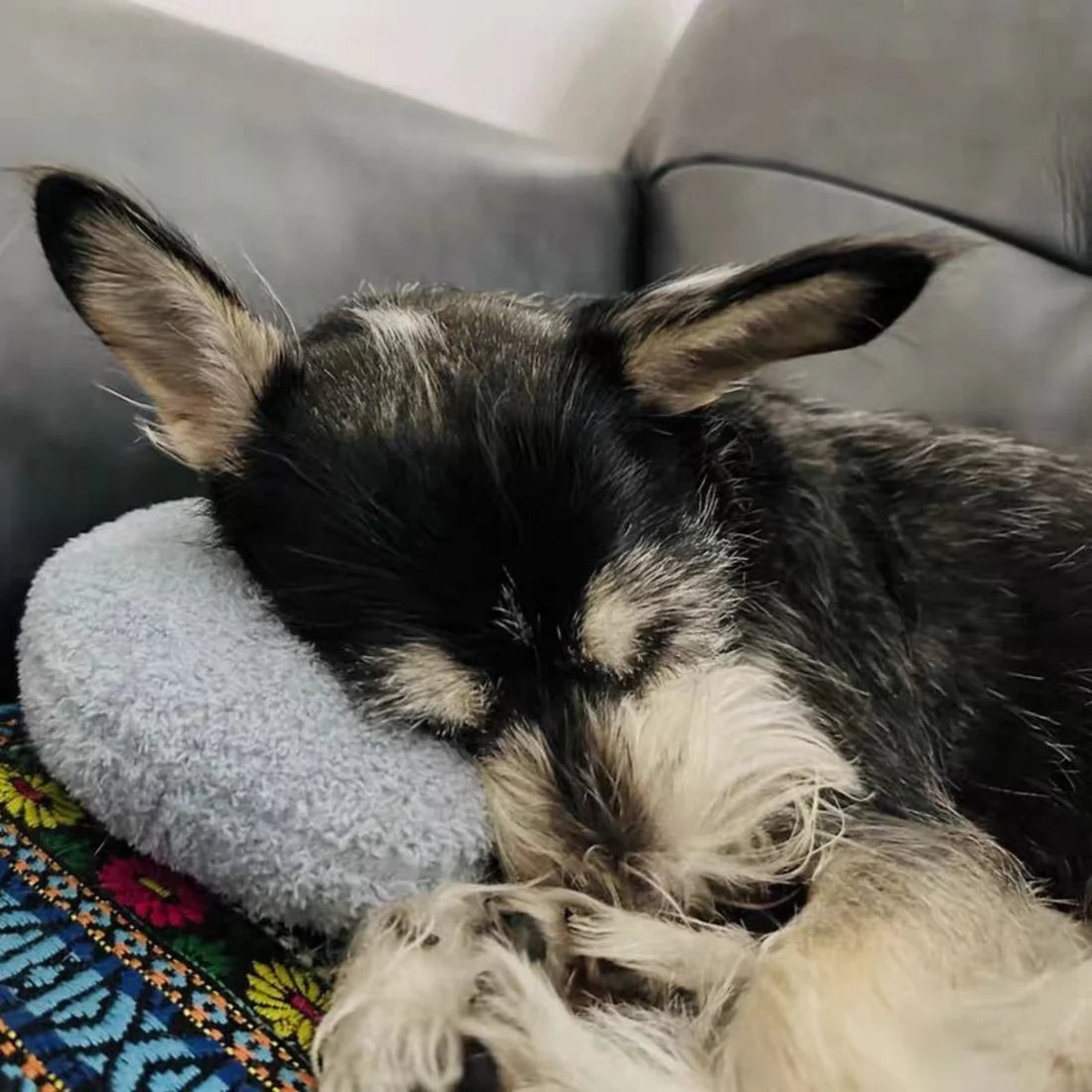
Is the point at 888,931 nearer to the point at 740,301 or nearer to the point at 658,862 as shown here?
the point at 658,862

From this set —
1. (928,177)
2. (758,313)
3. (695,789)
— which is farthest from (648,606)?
(928,177)

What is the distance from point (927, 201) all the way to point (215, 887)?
58.1 inches

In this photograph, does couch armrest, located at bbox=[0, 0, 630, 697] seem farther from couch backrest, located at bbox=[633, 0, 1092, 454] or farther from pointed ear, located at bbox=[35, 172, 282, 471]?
couch backrest, located at bbox=[633, 0, 1092, 454]

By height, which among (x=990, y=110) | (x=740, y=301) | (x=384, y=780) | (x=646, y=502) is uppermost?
(x=990, y=110)

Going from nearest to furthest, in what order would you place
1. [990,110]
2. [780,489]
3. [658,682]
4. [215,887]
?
[215,887]
[658,682]
[780,489]
[990,110]

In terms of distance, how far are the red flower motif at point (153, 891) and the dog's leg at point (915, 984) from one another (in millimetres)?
437

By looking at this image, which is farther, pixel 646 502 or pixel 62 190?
pixel 646 502

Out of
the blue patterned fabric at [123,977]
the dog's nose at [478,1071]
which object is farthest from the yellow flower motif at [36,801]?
the dog's nose at [478,1071]

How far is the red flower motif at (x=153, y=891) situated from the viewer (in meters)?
1.03

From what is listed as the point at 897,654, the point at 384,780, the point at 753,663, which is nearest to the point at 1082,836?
the point at 897,654

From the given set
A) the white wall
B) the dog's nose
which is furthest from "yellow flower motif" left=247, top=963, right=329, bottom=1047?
the white wall

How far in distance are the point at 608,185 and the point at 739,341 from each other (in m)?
1.02

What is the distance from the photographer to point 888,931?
1.07m

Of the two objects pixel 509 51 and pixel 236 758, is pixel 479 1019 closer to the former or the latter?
pixel 236 758
